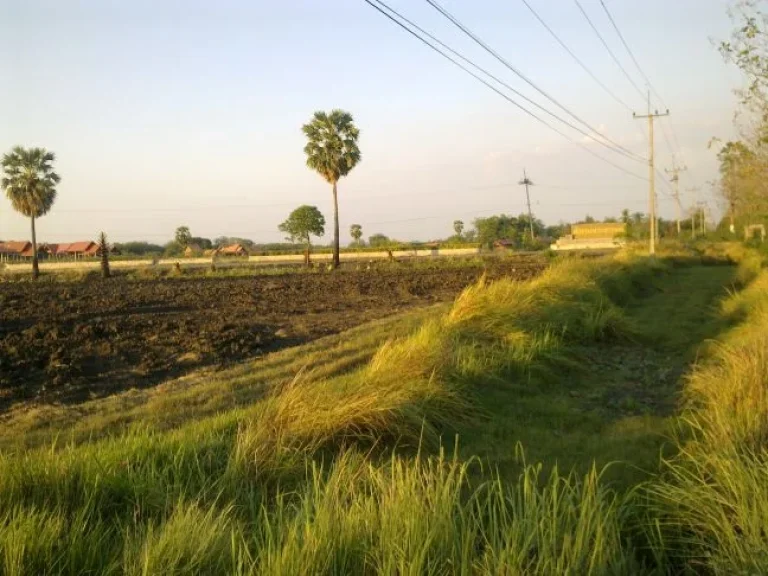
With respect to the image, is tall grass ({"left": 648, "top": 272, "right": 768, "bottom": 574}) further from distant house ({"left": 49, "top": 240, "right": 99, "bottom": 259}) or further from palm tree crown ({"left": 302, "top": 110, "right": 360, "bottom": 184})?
distant house ({"left": 49, "top": 240, "right": 99, "bottom": 259})

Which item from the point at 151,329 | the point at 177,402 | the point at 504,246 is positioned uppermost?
the point at 504,246

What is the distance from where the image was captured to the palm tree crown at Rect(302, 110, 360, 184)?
54.5m

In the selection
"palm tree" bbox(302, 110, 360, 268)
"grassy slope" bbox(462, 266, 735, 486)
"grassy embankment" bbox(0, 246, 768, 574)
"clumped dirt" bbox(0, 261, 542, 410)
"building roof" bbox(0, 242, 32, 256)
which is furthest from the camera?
"building roof" bbox(0, 242, 32, 256)

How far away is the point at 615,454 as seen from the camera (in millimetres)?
7082

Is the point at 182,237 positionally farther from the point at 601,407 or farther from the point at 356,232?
the point at 601,407

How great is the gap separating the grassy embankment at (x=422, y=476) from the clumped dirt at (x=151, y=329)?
2411 mm

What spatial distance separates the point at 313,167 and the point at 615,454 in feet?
162

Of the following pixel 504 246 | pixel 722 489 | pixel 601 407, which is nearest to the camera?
pixel 722 489

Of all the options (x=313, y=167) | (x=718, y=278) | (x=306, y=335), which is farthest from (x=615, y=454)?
(x=313, y=167)

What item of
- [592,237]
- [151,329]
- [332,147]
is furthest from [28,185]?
[592,237]

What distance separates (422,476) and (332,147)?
51.0 m

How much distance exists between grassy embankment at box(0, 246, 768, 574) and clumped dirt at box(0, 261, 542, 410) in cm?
241

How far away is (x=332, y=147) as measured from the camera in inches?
2153

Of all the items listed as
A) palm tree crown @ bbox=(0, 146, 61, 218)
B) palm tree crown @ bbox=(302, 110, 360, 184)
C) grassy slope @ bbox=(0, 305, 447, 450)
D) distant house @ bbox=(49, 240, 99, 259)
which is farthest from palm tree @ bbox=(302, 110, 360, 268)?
distant house @ bbox=(49, 240, 99, 259)
